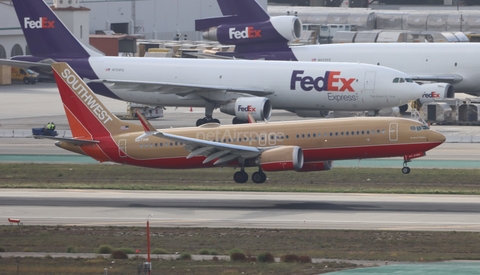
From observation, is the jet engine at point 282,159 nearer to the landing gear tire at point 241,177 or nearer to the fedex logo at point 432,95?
the landing gear tire at point 241,177

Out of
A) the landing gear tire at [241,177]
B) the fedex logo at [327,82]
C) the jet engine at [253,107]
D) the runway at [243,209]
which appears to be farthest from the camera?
the fedex logo at [327,82]

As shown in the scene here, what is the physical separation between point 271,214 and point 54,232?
9.25m

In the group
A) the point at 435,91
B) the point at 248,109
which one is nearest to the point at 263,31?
the point at 435,91

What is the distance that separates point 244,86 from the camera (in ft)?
213


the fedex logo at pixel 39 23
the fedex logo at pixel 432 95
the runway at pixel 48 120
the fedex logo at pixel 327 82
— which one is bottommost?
the runway at pixel 48 120

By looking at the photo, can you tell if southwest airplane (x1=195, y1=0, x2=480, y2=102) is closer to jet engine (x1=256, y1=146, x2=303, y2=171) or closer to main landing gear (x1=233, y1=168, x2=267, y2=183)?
main landing gear (x1=233, y1=168, x2=267, y2=183)

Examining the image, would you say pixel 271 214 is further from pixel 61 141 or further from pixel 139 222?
pixel 61 141

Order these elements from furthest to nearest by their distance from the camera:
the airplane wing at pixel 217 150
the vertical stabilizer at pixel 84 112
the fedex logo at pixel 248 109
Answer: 1. the fedex logo at pixel 248 109
2. the vertical stabilizer at pixel 84 112
3. the airplane wing at pixel 217 150

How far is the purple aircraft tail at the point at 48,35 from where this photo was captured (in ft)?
222

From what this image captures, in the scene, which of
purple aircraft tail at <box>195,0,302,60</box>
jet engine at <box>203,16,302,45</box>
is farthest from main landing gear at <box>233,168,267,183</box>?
jet engine at <box>203,16,302,45</box>

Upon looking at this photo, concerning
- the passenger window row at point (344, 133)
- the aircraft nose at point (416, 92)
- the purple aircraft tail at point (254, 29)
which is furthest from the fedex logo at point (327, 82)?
the passenger window row at point (344, 133)

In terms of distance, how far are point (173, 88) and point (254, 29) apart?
16.1 metres

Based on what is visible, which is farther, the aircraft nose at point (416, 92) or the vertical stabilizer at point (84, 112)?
the aircraft nose at point (416, 92)

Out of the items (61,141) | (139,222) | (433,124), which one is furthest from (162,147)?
(433,124)
